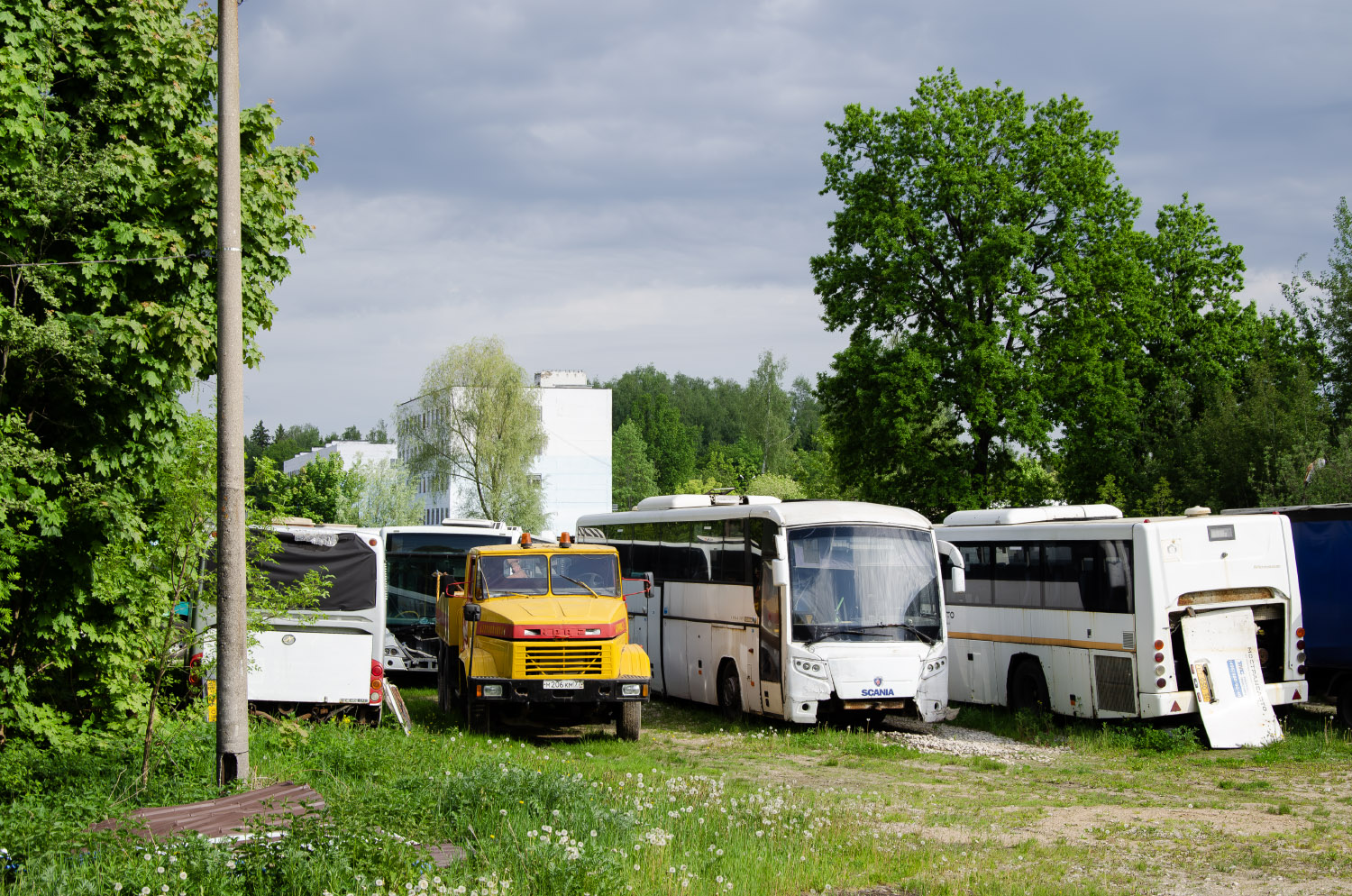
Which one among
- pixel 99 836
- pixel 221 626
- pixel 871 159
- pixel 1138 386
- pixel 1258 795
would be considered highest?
pixel 871 159

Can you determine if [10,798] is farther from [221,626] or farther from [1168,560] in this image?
[1168,560]

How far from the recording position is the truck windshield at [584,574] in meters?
16.7

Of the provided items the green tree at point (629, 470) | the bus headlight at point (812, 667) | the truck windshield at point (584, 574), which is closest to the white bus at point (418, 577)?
the truck windshield at point (584, 574)

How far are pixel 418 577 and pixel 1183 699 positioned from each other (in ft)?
48.2

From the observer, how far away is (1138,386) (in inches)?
1357

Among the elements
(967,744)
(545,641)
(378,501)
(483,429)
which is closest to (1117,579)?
(967,744)

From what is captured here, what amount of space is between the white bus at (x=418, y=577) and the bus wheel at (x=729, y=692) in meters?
6.27

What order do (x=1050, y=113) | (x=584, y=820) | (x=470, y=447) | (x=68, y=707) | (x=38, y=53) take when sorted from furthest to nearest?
1. (x=470, y=447)
2. (x=1050, y=113)
3. (x=68, y=707)
4. (x=38, y=53)
5. (x=584, y=820)

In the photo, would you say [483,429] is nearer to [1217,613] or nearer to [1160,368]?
[1160,368]

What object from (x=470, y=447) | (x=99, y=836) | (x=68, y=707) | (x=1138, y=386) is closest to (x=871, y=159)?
(x=1138, y=386)

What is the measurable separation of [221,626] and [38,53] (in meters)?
5.72

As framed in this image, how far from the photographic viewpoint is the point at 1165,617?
15758 millimetres

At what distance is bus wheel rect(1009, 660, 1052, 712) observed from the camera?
58.4 ft

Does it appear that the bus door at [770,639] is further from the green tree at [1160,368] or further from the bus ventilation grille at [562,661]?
the green tree at [1160,368]
